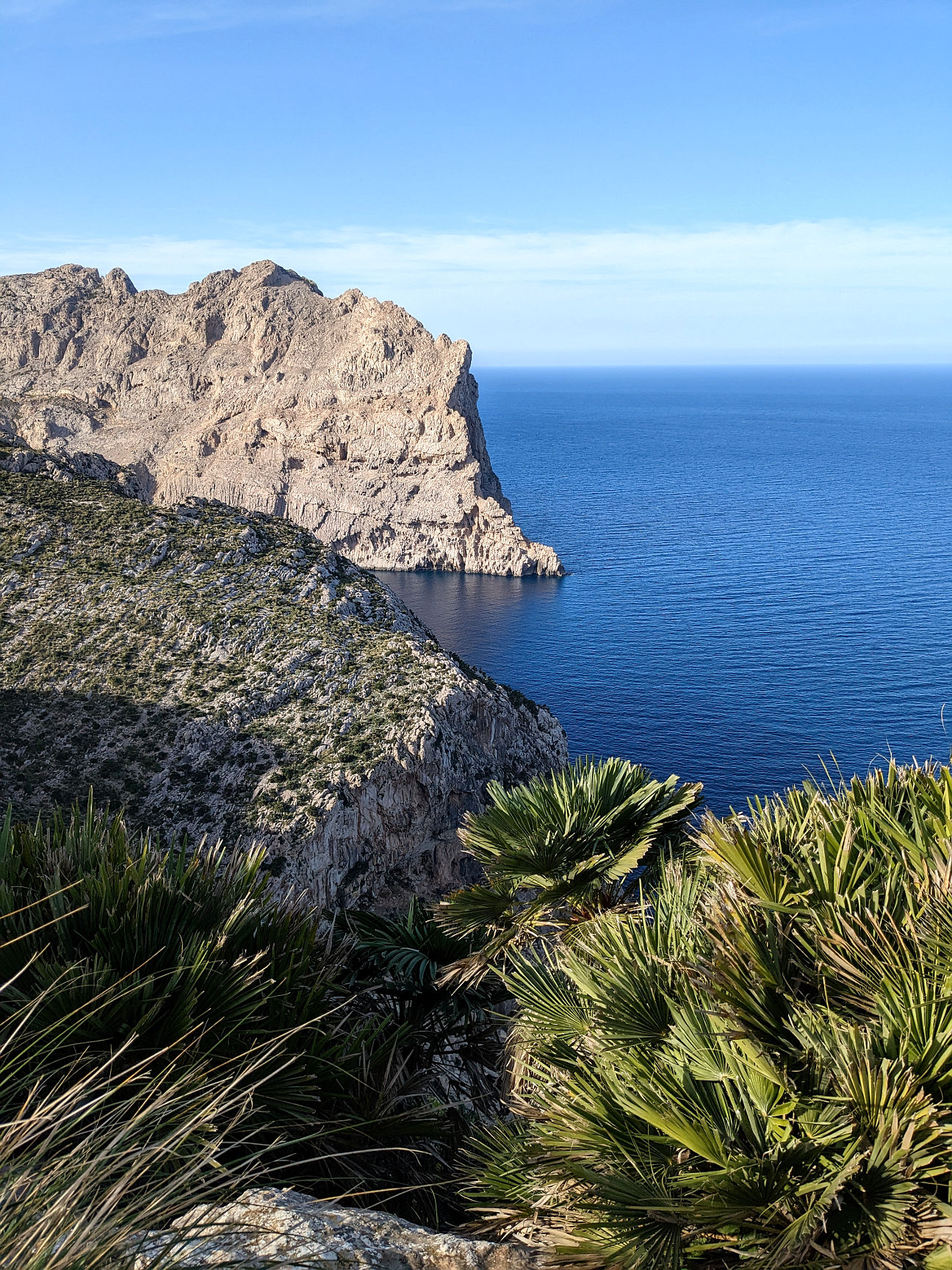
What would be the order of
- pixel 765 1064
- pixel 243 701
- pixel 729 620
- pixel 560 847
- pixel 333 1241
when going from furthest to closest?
pixel 729 620 → pixel 243 701 → pixel 560 847 → pixel 765 1064 → pixel 333 1241

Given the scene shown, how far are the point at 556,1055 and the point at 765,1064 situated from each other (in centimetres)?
205

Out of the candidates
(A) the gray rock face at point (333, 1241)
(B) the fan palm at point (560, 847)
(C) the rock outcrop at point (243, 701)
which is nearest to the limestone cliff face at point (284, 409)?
(C) the rock outcrop at point (243, 701)

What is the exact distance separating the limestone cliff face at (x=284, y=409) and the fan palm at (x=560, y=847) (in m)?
96.8

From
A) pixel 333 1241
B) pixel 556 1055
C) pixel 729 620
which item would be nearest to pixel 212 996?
pixel 333 1241

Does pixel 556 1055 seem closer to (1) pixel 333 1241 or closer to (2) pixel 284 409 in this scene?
(1) pixel 333 1241

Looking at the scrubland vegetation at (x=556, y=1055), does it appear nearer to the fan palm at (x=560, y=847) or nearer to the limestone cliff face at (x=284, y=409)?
the fan palm at (x=560, y=847)

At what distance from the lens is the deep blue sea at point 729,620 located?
5828 centimetres

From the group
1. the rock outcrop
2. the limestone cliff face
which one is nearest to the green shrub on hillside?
the rock outcrop

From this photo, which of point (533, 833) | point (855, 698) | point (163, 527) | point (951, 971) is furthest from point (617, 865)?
point (855, 698)

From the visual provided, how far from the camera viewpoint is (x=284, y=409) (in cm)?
12394

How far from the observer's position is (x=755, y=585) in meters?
95.0

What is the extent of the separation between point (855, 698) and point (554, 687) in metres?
21.2

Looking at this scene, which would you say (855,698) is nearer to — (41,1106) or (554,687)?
(554,687)

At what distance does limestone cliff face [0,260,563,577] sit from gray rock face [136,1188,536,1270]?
102 metres
